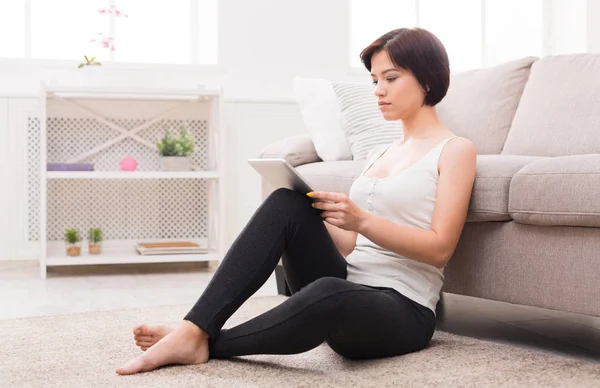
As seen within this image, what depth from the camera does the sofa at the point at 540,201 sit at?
1.66 meters

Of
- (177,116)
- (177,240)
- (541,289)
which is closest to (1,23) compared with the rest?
(177,116)

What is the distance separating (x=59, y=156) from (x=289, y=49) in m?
1.43

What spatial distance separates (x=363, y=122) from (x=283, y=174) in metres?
1.32

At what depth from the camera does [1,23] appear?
4.06 metres

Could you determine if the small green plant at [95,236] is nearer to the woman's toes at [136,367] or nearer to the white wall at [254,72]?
the white wall at [254,72]

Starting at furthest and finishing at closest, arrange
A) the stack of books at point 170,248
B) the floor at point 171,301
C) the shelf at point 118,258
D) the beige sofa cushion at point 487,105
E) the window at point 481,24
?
1. the window at point 481,24
2. the stack of books at point 170,248
3. the shelf at point 118,258
4. the beige sofa cushion at point 487,105
5. the floor at point 171,301

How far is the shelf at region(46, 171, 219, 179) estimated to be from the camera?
11.2 ft

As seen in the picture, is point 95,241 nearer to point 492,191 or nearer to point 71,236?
point 71,236

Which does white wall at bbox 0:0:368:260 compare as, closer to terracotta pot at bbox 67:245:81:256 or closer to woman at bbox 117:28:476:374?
terracotta pot at bbox 67:245:81:256

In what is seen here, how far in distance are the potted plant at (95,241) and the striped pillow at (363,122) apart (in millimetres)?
1510

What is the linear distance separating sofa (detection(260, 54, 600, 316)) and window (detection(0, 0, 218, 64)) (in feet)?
6.51

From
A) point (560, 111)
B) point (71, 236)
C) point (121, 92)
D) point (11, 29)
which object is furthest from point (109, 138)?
point (560, 111)

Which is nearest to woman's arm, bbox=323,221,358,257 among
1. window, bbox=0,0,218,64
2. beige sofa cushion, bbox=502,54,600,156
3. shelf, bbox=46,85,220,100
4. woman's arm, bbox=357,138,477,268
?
woman's arm, bbox=357,138,477,268

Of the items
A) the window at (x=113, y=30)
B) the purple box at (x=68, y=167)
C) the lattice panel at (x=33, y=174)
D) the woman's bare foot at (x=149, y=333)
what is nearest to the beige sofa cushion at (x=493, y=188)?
the woman's bare foot at (x=149, y=333)
